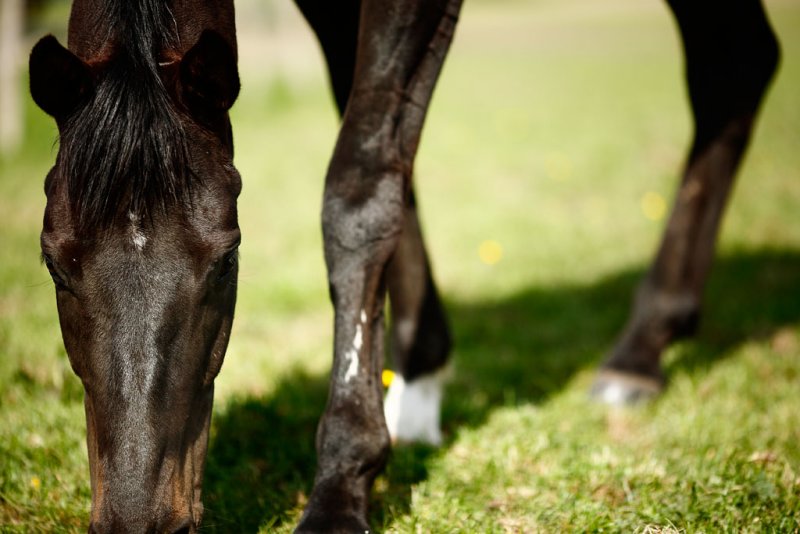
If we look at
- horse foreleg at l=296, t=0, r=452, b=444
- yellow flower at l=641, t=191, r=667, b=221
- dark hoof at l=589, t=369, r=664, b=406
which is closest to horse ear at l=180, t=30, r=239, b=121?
horse foreleg at l=296, t=0, r=452, b=444

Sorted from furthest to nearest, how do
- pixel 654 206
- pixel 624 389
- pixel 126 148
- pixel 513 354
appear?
pixel 654 206
pixel 513 354
pixel 624 389
pixel 126 148

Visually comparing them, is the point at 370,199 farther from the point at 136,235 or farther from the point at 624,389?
the point at 624,389

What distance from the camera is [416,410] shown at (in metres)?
2.93

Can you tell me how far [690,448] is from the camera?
2809 millimetres

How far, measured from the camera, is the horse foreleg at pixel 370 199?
2072 mm

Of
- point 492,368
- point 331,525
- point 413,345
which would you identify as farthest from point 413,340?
point 331,525

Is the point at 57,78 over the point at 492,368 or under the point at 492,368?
over

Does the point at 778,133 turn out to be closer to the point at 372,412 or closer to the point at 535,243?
the point at 535,243

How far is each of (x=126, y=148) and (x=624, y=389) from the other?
2.56 m

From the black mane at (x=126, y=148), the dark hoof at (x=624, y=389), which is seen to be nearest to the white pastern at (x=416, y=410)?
the dark hoof at (x=624, y=389)

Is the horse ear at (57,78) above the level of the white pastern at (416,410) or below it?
above

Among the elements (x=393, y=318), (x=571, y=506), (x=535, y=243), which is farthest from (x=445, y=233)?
(x=571, y=506)

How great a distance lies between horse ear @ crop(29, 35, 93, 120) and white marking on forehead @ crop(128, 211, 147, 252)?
1.10 ft

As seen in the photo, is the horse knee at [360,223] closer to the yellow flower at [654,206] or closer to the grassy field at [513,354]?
the grassy field at [513,354]
